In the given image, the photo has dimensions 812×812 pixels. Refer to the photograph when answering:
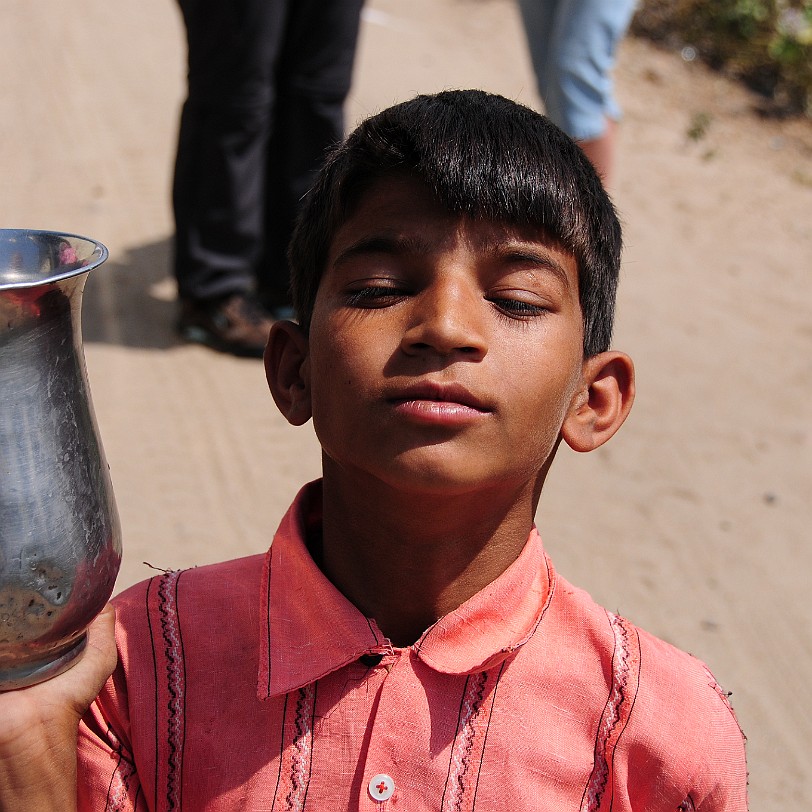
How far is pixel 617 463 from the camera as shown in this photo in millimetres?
3867

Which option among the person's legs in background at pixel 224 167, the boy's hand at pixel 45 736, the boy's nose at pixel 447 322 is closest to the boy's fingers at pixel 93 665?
the boy's hand at pixel 45 736

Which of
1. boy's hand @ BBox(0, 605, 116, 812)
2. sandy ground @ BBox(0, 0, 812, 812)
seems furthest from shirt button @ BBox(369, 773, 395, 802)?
sandy ground @ BBox(0, 0, 812, 812)

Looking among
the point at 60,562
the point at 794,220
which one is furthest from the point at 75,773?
the point at 794,220

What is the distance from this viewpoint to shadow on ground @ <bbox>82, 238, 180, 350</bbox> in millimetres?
4137

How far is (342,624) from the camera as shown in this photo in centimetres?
146

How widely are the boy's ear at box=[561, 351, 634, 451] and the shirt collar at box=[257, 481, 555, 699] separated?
0.18 meters

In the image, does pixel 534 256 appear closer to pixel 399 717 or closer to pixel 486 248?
pixel 486 248

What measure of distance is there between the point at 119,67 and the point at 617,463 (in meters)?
4.36

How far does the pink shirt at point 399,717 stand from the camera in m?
1.43

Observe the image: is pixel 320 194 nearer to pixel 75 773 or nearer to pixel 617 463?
pixel 75 773

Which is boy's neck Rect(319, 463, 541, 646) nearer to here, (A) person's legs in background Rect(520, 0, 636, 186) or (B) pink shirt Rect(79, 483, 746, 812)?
(B) pink shirt Rect(79, 483, 746, 812)

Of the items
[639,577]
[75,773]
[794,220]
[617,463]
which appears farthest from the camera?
[794,220]

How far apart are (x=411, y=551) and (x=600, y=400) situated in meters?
0.38

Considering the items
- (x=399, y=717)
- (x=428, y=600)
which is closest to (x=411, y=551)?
(x=428, y=600)
